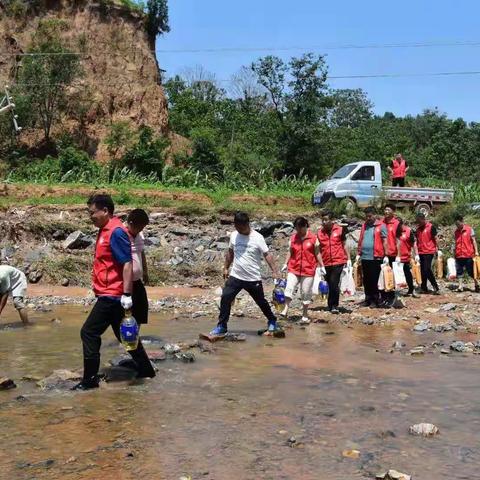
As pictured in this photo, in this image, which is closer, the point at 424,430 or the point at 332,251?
the point at 424,430

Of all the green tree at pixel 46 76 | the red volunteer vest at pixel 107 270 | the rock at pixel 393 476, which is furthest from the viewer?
the green tree at pixel 46 76

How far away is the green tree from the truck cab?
53.0 ft

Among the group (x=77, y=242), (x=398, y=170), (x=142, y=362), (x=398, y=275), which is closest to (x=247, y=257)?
(x=142, y=362)

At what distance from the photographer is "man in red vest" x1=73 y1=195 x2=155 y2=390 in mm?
6129

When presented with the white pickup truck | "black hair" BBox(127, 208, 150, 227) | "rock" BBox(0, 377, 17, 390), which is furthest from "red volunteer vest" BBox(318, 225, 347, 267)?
the white pickup truck

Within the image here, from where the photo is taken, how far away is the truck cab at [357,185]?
2258cm

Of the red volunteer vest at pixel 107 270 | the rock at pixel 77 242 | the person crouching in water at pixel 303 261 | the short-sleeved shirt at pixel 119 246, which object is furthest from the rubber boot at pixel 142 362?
the rock at pixel 77 242

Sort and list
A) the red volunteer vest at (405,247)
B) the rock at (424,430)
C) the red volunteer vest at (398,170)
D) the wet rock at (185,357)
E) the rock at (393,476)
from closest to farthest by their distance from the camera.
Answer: the rock at (393,476), the rock at (424,430), the wet rock at (185,357), the red volunteer vest at (405,247), the red volunteer vest at (398,170)

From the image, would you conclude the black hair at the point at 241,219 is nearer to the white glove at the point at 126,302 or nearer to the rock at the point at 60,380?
the white glove at the point at 126,302

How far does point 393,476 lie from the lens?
12.9 ft

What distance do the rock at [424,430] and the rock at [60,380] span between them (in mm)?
3228

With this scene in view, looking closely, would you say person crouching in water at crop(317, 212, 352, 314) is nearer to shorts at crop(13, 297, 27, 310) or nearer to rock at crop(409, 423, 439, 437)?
shorts at crop(13, 297, 27, 310)

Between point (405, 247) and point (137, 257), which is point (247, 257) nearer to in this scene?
point (137, 257)

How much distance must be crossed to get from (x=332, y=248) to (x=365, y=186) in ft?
40.8
